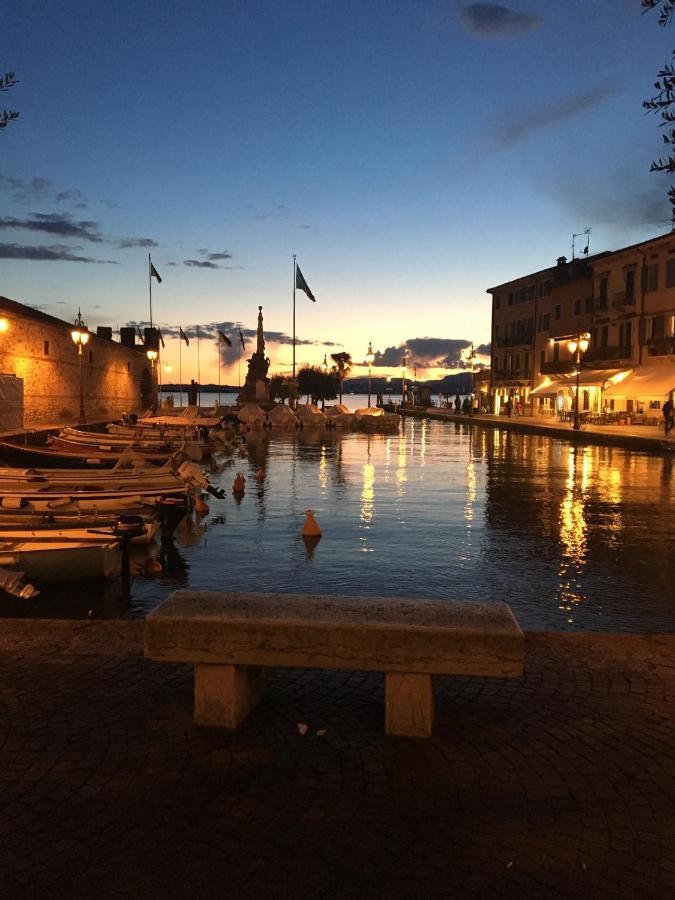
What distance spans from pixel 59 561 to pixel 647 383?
41.8m

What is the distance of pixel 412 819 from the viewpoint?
3.96m

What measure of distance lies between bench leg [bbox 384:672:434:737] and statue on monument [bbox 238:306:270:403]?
220ft

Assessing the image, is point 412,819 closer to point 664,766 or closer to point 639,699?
point 664,766

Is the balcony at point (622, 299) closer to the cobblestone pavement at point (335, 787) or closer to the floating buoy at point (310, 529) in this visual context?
the floating buoy at point (310, 529)

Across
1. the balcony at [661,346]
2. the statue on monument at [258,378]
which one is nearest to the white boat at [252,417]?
the statue on monument at [258,378]

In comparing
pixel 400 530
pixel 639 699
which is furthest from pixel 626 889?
pixel 400 530

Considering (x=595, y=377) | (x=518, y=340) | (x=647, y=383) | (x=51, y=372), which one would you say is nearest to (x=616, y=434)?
(x=647, y=383)

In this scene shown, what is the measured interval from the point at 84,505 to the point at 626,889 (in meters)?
12.7

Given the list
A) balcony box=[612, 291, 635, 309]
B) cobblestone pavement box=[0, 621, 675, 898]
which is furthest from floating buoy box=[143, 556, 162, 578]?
balcony box=[612, 291, 635, 309]

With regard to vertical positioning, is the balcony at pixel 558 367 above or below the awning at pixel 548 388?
above

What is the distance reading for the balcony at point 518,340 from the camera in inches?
2719

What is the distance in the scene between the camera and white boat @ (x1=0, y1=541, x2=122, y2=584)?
1061cm

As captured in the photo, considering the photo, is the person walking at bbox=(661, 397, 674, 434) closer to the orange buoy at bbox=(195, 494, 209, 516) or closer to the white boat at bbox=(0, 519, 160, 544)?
the orange buoy at bbox=(195, 494, 209, 516)

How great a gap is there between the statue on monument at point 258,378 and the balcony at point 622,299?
109 feet
